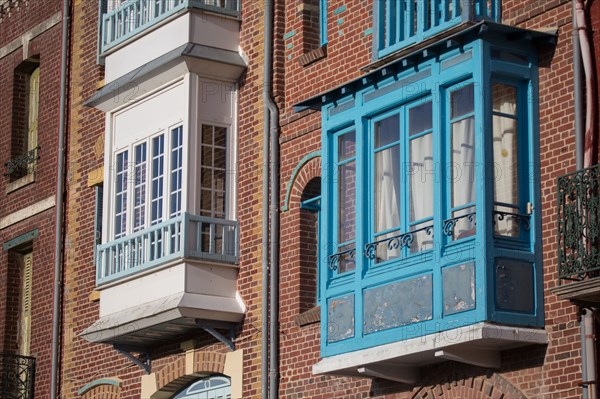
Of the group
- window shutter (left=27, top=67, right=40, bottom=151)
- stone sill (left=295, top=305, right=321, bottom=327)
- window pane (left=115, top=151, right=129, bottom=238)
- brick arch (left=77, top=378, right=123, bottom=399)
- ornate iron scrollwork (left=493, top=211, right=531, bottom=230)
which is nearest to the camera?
ornate iron scrollwork (left=493, top=211, right=531, bottom=230)

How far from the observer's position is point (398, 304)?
63.4ft

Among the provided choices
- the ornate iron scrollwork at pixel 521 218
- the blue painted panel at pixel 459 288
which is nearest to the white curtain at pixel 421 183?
the blue painted panel at pixel 459 288

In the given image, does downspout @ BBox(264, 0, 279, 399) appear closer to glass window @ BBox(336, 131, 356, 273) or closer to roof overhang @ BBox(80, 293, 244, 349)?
roof overhang @ BBox(80, 293, 244, 349)

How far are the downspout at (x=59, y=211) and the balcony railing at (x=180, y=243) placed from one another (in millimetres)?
3173

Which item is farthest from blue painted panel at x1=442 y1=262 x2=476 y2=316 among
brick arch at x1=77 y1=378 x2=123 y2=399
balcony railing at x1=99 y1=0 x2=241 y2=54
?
brick arch at x1=77 y1=378 x2=123 y2=399

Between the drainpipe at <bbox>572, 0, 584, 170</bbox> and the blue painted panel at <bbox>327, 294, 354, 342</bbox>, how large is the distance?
362 centimetres

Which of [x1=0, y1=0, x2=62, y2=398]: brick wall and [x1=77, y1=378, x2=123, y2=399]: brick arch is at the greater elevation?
[x1=0, y1=0, x2=62, y2=398]: brick wall

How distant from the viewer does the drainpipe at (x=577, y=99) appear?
18062mm

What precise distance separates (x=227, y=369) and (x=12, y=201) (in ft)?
26.4

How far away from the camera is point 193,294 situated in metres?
23.0

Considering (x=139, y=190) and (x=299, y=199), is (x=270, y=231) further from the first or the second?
(x=139, y=190)

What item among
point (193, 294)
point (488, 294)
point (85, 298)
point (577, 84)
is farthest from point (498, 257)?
point (85, 298)

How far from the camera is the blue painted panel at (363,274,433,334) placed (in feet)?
62.0

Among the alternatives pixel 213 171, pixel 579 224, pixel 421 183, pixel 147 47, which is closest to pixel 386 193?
pixel 421 183
